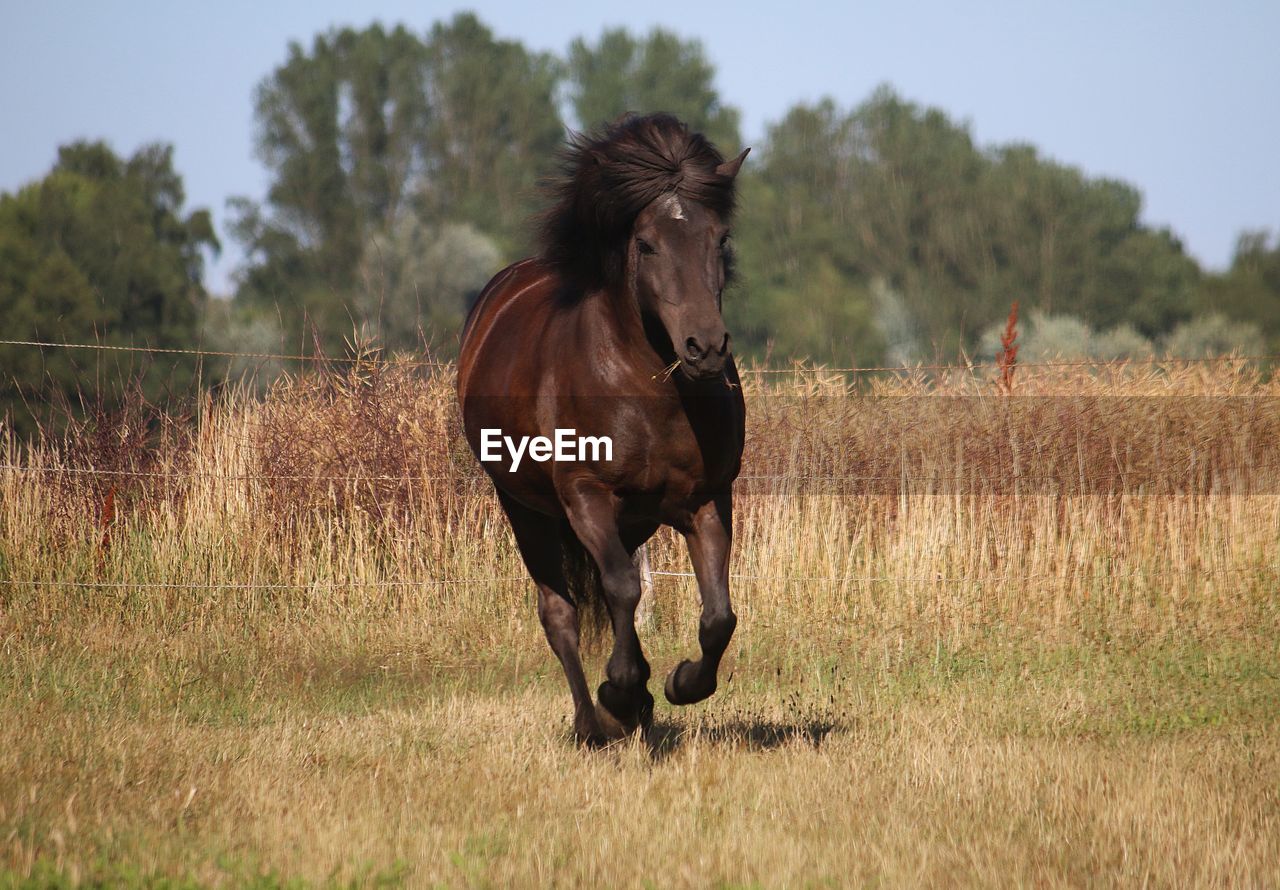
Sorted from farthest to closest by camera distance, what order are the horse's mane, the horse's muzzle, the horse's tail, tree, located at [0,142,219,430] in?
tree, located at [0,142,219,430], the horse's tail, the horse's mane, the horse's muzzle

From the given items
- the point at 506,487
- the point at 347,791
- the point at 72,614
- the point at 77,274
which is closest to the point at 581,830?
the point at 347,791

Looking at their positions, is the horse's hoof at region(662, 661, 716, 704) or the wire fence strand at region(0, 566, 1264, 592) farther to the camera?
the wire fence strand at region(0, 566, 1264, 592)

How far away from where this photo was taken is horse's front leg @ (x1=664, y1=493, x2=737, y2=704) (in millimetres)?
5301

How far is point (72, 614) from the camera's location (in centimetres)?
789

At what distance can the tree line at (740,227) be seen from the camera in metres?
46.4

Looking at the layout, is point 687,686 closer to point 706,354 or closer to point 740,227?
point 706,354

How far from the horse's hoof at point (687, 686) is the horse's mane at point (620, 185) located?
1674 mm

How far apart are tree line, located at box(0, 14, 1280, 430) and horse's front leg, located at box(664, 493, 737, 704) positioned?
38140 millimetres

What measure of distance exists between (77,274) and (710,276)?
35541mm

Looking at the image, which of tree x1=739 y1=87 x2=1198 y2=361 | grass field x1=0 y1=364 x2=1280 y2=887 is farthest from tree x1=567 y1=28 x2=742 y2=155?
grass field x1=0 y1=364 x2=1280 y2=887

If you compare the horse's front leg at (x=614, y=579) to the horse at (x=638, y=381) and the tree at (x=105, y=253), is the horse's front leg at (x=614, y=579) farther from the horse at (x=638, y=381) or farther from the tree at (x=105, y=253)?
the tree at (x=105, y=253)

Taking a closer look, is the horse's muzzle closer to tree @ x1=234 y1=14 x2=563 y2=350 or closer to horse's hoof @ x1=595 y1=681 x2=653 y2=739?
horse's hoof @ x1=595 y1=681 x2=653 y2=739

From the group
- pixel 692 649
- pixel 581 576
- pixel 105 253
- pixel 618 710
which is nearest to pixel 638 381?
pixel 618 710

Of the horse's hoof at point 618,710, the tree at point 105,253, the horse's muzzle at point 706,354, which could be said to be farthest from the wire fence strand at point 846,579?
the tree at point 105,253
